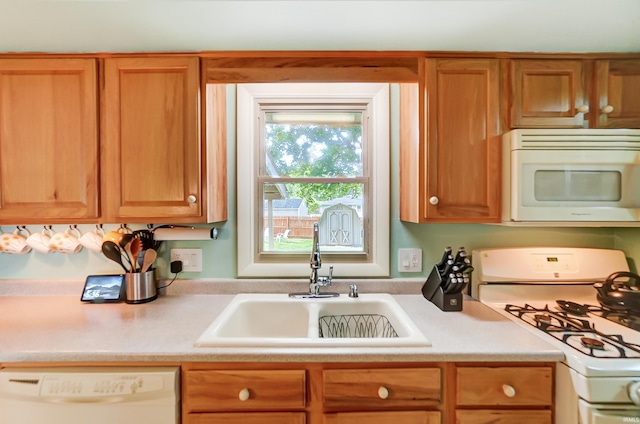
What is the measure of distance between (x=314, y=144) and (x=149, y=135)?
828 mm

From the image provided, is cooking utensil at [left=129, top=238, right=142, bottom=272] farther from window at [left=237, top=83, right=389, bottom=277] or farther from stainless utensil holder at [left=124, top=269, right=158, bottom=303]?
window at [left=237, top=83, right=389, bottom=277]

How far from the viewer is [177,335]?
106 cm

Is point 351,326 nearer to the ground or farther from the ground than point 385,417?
farther from the ground

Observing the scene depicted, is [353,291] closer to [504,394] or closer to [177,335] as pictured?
[504,394]

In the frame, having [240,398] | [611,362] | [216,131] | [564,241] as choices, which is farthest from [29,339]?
[564,241]

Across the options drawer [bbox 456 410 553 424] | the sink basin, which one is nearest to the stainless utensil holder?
the sink basin

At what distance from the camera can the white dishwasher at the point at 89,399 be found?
94 cm

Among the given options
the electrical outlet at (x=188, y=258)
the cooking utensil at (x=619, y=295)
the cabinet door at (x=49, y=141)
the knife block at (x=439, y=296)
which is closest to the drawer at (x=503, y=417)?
the knife block at (x=439, y=296)

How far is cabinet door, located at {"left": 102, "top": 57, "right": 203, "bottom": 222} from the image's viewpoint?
4.15 ft

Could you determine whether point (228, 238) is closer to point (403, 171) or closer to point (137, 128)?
point (137, 128)

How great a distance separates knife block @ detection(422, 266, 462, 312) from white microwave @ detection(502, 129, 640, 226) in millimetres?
425

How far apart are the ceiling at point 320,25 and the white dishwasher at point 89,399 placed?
50.9 inches

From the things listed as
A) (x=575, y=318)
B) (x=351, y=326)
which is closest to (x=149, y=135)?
(x=351, y=326)

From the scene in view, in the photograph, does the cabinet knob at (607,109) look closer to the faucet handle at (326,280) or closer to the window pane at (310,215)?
the window pane at (310,215)
